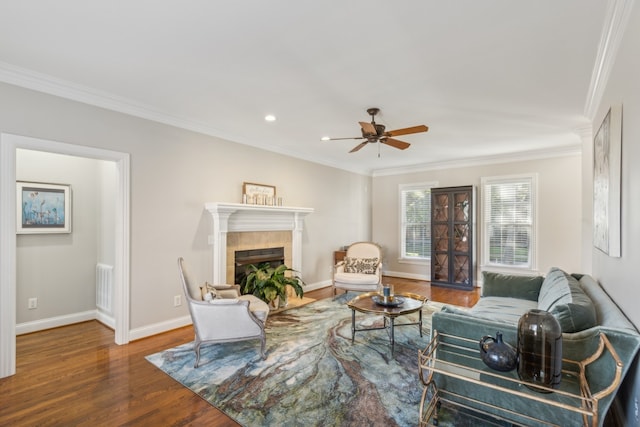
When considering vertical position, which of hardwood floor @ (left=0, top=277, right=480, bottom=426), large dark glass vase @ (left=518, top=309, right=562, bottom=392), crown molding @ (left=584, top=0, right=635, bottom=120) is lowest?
hardwood floor @ (left=0, top=277, right=480, bottom=426)

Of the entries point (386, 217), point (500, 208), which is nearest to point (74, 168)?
point (386, 217)

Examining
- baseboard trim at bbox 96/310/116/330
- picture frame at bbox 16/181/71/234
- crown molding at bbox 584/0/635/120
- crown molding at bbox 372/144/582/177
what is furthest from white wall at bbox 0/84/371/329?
crown molding at bbox 584/0/635/120

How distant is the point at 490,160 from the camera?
6.17m

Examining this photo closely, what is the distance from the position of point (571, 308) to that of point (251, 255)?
395cm

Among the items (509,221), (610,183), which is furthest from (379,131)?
(509,221)

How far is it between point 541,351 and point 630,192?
106 cm

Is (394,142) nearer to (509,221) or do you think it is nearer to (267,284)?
(267,284)

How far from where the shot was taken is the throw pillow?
552 centimetres

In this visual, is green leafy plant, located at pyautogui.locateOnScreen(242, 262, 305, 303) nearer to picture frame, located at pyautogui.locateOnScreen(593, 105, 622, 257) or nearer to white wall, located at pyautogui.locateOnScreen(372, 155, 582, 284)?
picture frame, located at pyautogui.locateOnScreen(593, 105, 622, 257)

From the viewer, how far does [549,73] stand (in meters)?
2.75

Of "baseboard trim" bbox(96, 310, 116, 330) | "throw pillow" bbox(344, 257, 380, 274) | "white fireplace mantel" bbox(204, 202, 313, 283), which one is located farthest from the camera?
"throw pillow" bbox(344, 257, 380, 274)

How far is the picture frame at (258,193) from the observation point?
15.7 feet

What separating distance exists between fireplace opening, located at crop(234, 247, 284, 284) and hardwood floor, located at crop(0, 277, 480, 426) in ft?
3.93

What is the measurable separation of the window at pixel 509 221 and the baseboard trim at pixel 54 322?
6731 millimetres
